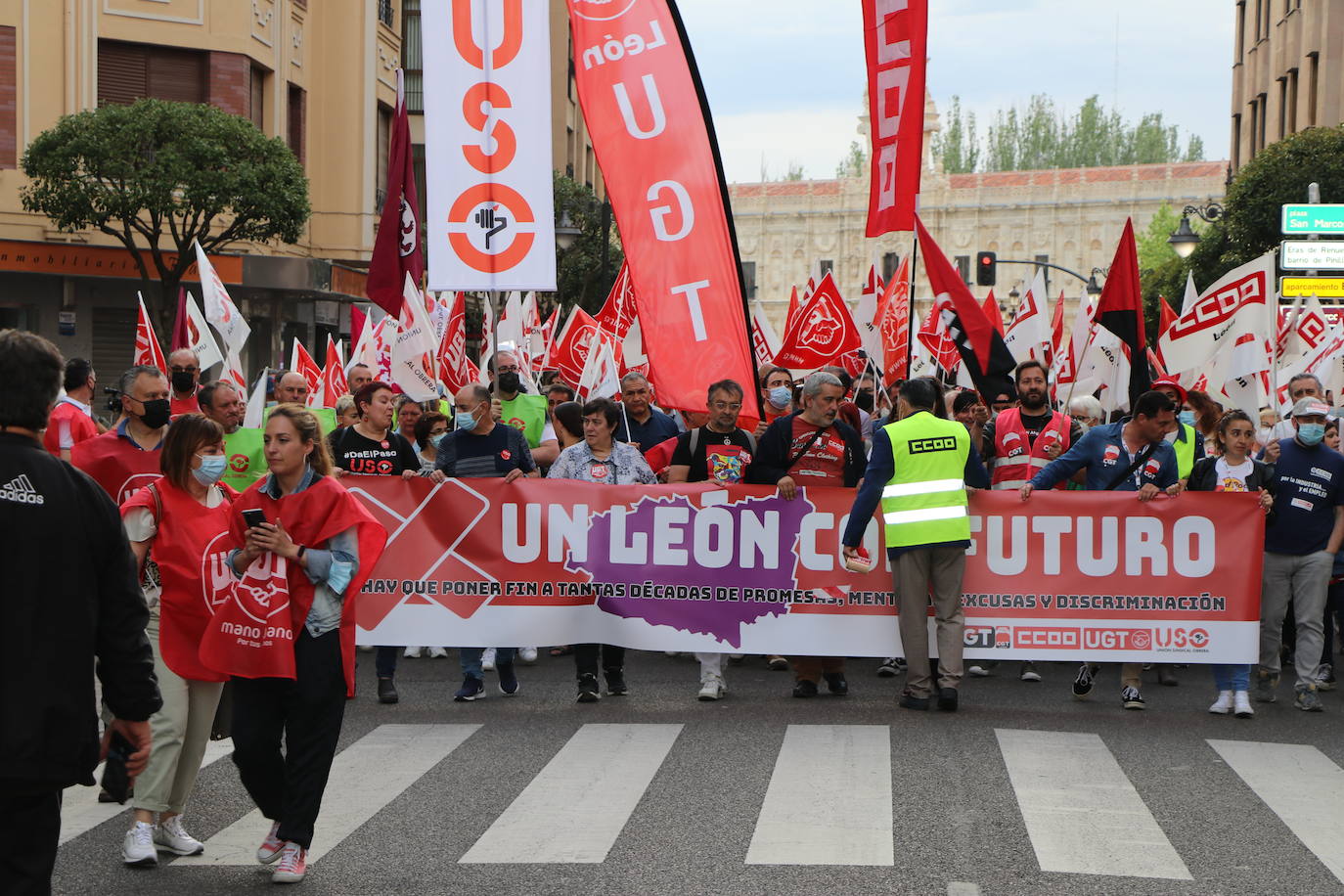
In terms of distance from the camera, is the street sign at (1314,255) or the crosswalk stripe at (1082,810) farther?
the street sign at (1314,255)

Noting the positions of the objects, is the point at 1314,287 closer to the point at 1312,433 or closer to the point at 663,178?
the point at 1312,433

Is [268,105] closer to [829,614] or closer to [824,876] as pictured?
[829,614]

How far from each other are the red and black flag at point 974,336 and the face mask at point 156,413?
4976mm

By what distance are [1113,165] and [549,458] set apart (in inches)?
4377

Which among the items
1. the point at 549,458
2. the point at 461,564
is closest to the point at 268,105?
the point at 549,458

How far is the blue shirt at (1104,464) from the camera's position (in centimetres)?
987

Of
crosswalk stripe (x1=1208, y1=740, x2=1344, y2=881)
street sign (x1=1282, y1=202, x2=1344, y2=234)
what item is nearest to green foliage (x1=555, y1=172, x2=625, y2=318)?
street sign (x1=1282, y1=202, x2=1344, y2=234)

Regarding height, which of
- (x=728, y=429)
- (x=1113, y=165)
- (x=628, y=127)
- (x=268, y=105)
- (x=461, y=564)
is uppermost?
(x=1113, y=165)

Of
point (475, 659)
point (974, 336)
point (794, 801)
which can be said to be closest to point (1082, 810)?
point (794, 801)

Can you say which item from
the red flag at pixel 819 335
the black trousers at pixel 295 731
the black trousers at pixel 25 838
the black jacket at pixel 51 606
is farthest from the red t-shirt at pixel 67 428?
the red flag at pixel 819 335

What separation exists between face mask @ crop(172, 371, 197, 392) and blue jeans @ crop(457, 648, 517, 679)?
2528 millimetres

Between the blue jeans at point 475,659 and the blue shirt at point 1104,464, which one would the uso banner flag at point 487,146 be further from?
the blue shirt at point 1104,464

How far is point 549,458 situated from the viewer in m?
12.4

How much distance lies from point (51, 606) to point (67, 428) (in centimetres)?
630
